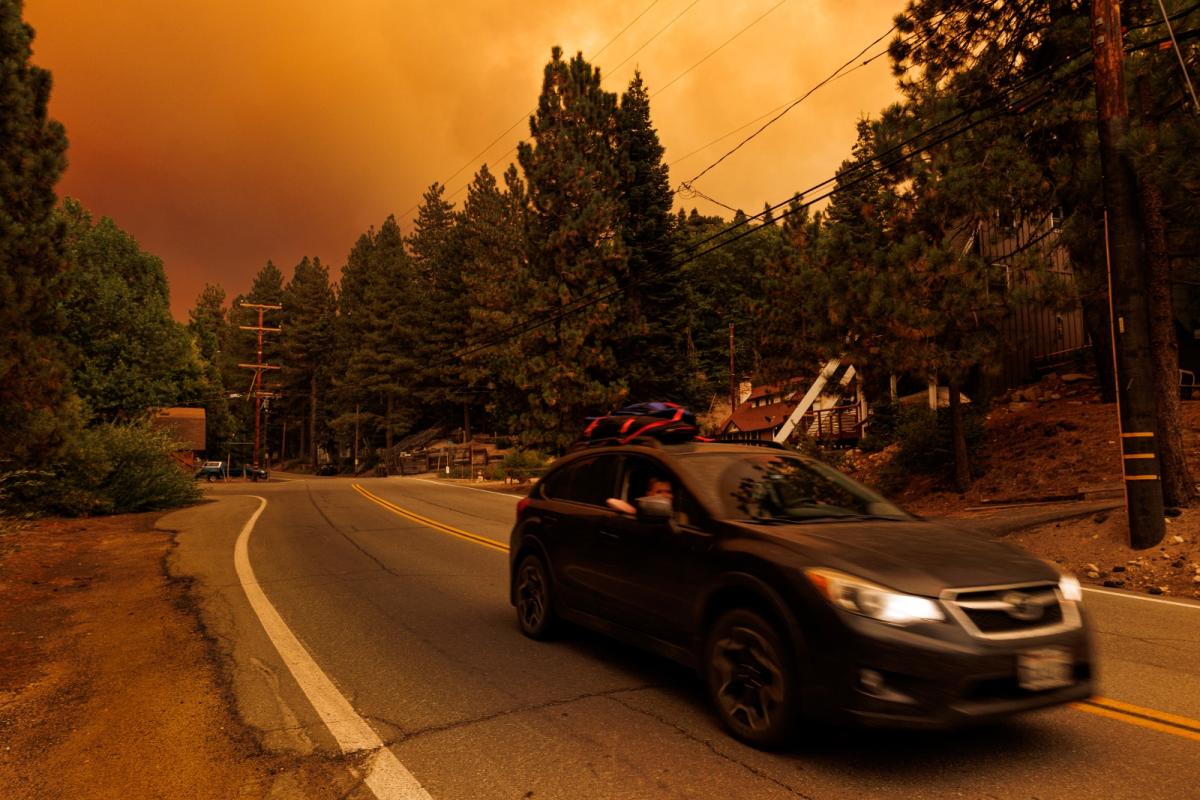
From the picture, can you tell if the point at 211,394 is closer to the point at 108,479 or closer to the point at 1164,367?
the point at 108,479

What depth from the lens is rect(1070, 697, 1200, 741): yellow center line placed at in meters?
4.25

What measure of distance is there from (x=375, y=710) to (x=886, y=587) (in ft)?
10.4

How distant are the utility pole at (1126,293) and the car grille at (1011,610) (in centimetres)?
761

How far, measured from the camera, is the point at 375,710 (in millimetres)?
4730

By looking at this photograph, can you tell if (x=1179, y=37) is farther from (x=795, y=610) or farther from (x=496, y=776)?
(x=496, y=776)

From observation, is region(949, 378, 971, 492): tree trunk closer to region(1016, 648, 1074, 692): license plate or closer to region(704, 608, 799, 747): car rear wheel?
region(1016, 648, 1074, 692): license plate

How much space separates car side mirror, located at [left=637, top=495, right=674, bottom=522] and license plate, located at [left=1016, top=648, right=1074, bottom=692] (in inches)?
79.5

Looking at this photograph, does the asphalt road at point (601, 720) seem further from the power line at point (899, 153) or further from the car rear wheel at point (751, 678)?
the power line at point (899, 153)

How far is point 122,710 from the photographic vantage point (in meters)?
4.80

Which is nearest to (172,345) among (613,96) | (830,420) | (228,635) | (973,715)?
(613,96)

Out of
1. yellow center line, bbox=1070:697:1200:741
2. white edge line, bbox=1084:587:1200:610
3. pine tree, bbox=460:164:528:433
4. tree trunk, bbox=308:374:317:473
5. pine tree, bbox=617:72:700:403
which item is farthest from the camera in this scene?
tree trunk, bbox=308:374:317:473

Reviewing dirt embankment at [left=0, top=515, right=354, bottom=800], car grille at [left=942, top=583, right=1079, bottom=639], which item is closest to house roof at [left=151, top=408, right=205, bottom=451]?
dirt embankment at [left=0, top=515, right=354, bottom=800]

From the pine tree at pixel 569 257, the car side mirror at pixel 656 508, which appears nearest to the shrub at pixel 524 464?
the pine tree at pixel 569 257

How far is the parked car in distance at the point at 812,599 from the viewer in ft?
11.5
